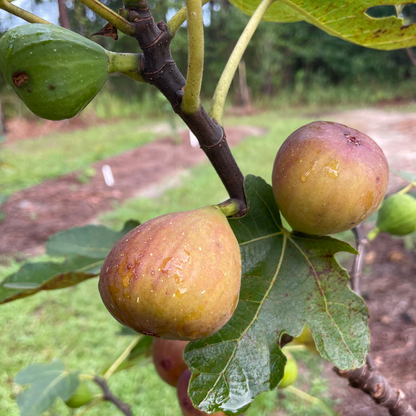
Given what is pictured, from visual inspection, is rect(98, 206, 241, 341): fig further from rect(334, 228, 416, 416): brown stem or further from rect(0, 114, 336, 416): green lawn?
rect(0, 114, 336, 416): green lawn

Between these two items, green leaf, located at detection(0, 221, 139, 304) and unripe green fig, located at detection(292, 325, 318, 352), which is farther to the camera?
unripe green fig, located at detection(292, 325, 318, 352)

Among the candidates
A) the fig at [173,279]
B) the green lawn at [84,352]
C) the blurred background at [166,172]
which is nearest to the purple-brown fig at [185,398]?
the fig at [173,279]

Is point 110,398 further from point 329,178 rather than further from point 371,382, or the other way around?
point 329,178

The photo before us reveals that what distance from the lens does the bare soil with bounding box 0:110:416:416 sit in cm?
195

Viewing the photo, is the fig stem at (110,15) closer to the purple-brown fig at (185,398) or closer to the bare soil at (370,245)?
the purple-brown fig at (185,398)

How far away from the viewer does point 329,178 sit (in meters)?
0.44

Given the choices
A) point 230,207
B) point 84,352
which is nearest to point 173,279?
point 230,207

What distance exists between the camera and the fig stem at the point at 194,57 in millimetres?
324

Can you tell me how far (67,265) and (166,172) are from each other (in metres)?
4.89

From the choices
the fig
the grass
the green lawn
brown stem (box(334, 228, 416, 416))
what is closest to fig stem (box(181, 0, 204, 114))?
the fig

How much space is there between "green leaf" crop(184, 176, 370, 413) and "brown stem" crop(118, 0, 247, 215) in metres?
0.09

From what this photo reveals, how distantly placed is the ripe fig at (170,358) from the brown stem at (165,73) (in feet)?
1.29

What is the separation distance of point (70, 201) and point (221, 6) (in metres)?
11.2

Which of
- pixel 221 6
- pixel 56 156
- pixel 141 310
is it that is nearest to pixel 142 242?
pixel 141 310
